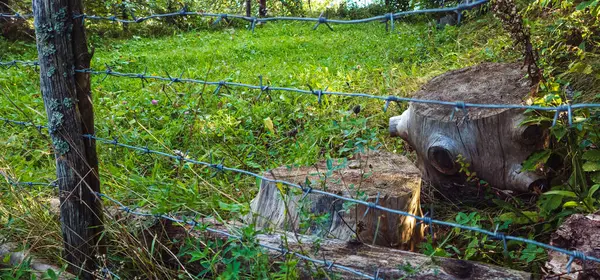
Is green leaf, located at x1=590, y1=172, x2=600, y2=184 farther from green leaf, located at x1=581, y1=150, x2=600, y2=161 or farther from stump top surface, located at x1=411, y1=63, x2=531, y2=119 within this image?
stump top surface, located at x1=411, y1=63, x2=531, y2=119

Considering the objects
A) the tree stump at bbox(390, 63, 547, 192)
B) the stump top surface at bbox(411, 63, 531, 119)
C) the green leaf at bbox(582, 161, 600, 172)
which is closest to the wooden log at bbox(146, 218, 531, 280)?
the green leaf at bbox(582, 161, 600, 172)

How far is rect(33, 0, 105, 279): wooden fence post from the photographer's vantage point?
204cm

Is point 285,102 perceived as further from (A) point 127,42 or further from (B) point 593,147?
(A) point 127,42

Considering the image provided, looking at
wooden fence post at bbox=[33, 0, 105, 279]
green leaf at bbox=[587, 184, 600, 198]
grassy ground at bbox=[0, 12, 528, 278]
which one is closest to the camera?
wooden fence post at bbox=[33, 0, 105, 279]

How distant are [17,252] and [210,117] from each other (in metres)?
2.44

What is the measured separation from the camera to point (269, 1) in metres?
20.0

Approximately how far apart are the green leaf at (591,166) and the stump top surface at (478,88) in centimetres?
58

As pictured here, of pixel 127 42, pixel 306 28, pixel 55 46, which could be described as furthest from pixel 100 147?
pixel 306 28

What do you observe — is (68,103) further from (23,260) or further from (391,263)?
(391,263)

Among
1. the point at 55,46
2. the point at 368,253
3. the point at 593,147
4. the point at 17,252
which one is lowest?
the point at 17,252

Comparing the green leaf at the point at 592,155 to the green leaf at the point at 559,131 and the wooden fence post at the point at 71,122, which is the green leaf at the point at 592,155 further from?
the wooden fence post at the point at 71,122

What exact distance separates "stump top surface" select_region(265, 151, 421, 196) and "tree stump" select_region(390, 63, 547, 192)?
354 millimetres

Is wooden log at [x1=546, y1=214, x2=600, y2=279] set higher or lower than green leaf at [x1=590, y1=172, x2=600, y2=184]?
lower

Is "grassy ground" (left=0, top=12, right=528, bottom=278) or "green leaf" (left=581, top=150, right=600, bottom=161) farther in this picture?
"grassy ground" (left=0, top=12, right=528, bottom=278)
